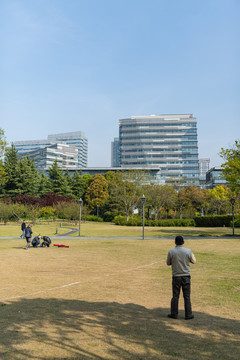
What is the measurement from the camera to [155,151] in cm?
14700

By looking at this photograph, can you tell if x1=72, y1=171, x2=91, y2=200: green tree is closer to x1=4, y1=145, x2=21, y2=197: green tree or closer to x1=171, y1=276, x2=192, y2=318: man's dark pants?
x1=4, y1=145, x2=21, y2=197: green tree

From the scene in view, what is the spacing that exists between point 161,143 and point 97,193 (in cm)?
8342

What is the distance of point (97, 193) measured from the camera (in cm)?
7044

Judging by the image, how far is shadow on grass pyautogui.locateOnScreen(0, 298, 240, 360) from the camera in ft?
15.5

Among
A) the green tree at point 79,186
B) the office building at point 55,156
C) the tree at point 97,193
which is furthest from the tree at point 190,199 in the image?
the office building at point 55,156

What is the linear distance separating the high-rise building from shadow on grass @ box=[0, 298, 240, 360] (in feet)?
454

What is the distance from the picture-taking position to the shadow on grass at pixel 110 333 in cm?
473

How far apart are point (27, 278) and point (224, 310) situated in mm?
6727

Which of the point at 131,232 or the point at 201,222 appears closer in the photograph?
the point at 131,232

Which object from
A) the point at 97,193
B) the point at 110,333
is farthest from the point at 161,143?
the point at 110,333

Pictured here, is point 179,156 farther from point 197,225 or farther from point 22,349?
point 22,349

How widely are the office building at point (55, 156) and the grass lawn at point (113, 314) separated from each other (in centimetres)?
15238

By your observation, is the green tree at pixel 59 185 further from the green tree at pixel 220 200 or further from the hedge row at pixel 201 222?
the green tree at pixel 220 200

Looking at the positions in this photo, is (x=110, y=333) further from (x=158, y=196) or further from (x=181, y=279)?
(x=158, y=196)
